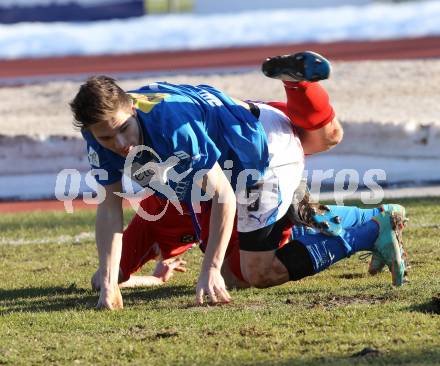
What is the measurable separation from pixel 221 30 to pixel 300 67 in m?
17.8

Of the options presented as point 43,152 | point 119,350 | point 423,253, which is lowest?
point 43,152

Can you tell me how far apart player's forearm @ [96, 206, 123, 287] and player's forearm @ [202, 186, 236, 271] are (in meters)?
0.54

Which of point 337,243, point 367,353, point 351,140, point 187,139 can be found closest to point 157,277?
point 337,243

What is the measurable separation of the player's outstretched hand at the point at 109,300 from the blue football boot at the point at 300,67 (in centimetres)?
144

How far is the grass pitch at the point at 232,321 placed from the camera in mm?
4719

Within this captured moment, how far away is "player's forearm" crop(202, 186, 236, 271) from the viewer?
5.61m

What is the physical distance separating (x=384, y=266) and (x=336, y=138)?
2.65ft

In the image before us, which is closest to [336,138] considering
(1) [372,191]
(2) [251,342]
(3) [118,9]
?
(2) [251,342]

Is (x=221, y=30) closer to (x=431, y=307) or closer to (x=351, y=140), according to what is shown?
(x=351, y=140)

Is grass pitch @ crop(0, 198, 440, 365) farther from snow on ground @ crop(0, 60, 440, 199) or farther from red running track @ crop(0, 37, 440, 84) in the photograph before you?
red running track @ crop(0, 37, 440, 84)

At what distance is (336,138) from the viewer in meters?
6.38

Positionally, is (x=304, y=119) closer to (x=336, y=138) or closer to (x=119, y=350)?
(x=336, y=138)

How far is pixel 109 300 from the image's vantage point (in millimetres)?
5785

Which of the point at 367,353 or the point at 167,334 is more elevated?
the point at 367,353
